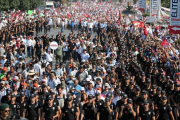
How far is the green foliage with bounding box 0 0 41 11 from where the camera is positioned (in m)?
43.6

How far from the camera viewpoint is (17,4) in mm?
49344

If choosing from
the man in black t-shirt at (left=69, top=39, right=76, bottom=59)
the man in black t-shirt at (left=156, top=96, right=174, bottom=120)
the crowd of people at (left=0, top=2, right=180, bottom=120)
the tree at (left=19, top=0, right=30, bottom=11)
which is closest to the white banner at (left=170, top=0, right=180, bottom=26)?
the crowd of people at (left=0, top=2, right=180, bottom=120)

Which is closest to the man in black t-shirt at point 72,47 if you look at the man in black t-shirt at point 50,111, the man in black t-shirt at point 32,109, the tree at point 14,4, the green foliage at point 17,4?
the man in black t-shirt at point 32,109

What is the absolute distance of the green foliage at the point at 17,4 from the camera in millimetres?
43588

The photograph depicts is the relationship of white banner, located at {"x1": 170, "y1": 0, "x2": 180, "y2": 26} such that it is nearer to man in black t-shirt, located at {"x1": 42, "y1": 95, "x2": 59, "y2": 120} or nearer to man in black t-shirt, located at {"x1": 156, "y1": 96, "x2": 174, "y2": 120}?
man in black t-shirt, located at {"x1": 156, "y1": 96, "x2": 174, "y2": 120}

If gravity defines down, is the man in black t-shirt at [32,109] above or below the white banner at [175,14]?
below

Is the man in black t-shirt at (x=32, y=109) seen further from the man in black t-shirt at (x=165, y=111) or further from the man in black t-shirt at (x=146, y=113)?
the man in black t-shirt at (x=165, y=111)

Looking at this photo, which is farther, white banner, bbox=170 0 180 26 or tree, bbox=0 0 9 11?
tree, bbox=0 0 9 11

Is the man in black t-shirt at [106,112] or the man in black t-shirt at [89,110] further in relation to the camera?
the man in black t-shirt at [89,110]

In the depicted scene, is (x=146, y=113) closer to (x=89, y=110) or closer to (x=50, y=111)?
(x=89, y=110)

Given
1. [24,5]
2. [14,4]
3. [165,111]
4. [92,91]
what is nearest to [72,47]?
[92,91]

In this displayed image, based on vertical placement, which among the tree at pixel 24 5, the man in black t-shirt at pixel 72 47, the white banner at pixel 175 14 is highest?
the white banner at pixel 175 14


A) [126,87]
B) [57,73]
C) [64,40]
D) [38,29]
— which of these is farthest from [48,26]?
[126,87]

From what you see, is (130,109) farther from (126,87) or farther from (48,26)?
(48,26)
